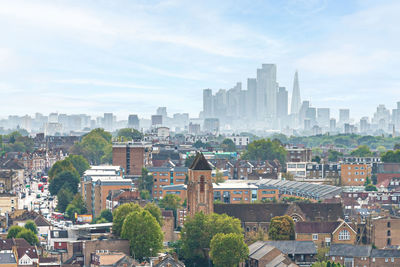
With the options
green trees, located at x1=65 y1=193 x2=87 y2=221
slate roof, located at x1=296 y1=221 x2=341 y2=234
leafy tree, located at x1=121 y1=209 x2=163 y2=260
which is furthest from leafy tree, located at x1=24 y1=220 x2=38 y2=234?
slate roof, located at x1=296 y1=221 x2=341 y2=234

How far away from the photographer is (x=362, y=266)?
57375mm

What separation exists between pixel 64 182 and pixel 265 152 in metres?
44.2

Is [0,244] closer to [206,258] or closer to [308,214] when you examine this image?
[206,258]

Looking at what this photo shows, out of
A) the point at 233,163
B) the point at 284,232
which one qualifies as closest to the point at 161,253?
the point at 284,232

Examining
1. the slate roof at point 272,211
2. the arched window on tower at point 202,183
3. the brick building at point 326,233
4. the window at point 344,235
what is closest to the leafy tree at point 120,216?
the arched window on tower at point 202,183

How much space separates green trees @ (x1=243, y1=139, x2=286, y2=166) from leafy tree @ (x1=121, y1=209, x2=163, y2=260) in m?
72.5

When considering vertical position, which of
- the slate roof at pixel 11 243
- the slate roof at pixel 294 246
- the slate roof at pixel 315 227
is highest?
the slate roof at pixel 315 227

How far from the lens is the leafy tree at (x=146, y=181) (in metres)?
96.1

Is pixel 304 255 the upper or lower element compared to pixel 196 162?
lower

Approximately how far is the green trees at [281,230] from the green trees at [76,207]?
23664 millimetres

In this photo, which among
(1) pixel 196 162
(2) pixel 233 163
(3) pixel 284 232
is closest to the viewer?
(3) pixel 284 232

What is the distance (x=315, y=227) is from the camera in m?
63.0

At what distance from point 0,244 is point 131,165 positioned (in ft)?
162

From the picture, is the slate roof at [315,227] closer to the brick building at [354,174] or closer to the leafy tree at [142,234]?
the leafy tree at [142,234]
